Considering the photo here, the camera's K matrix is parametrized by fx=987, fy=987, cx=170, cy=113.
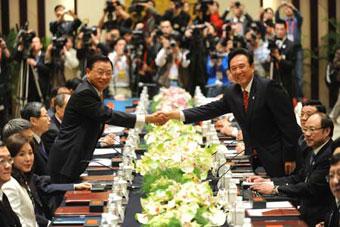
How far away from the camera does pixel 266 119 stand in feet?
22.3

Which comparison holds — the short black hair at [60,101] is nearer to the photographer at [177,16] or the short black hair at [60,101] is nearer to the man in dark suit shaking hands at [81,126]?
the man in dark suit shaking hands at [81,126]

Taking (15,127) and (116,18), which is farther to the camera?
(116,18)

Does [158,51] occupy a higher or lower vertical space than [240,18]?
lower

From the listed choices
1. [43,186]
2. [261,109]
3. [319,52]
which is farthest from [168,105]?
[319,52]

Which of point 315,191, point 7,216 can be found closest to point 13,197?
point 7,216

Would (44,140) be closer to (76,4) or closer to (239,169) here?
(239,169)

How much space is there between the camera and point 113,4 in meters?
15.4

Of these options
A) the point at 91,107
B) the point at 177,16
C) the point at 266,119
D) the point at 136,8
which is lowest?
the point at 266,119

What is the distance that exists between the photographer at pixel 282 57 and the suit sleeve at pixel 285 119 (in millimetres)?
6718

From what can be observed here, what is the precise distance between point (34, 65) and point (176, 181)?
8.78 m

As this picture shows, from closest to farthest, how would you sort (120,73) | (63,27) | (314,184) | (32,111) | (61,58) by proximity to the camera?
(314,184) < (32,111) < (120,73) < (61,58) < (63,27)

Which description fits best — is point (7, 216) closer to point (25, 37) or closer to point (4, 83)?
point (4, 83)

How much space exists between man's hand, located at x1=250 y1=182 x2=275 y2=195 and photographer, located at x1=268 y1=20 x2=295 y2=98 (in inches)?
304

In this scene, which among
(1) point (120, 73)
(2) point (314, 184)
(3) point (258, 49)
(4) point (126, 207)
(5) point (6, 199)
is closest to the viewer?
(5) point (6, 199)
